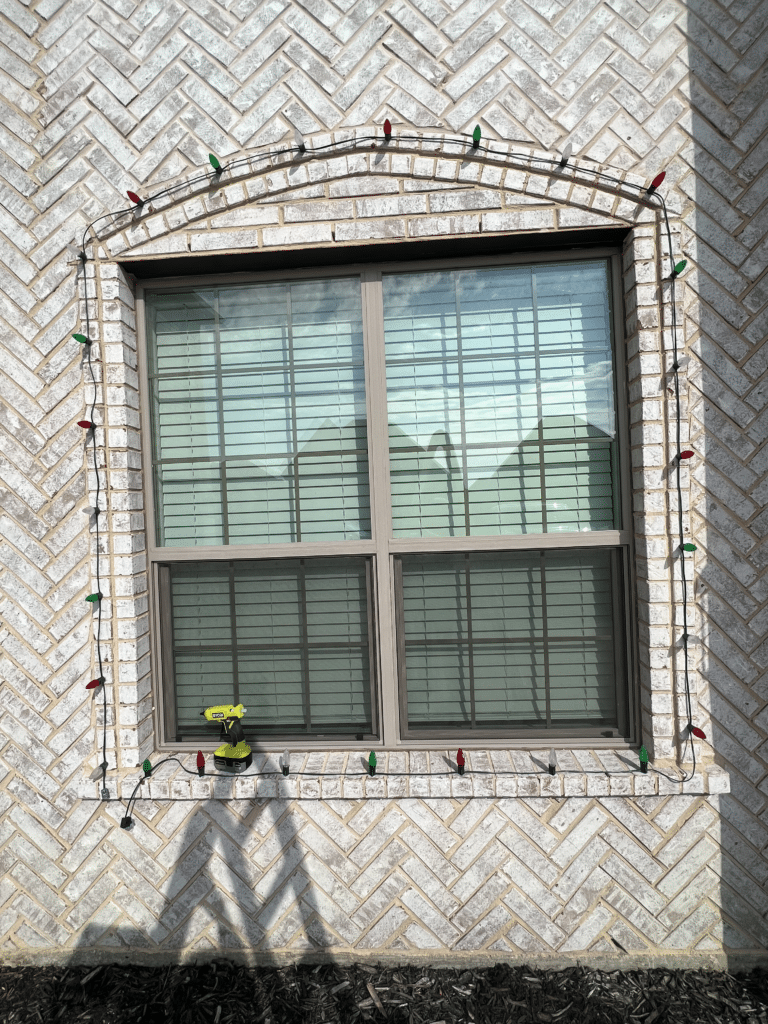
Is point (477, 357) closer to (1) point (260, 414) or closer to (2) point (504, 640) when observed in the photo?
(1) point (260, 414)

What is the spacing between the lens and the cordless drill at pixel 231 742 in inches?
101

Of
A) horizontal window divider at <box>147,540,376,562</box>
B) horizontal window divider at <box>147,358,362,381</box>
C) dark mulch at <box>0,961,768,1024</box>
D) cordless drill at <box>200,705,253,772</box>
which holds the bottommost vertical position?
dark mulch at <box>0,961,768,1024</box>

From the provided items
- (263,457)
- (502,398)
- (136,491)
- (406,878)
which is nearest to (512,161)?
(502,398)

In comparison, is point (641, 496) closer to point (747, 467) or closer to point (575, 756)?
point (747, 467)

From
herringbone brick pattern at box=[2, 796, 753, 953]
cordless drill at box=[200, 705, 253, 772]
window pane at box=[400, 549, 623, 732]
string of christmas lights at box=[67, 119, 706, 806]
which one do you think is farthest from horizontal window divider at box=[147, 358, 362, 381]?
herringbone brick pattern at box=[2, 796, 753, 953]

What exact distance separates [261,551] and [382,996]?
2.04 m

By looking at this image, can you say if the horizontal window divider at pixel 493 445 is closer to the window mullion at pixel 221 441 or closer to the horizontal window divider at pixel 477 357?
the horizontal window divider at pixel 477 357

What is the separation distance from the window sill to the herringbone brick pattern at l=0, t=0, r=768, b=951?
9 cm

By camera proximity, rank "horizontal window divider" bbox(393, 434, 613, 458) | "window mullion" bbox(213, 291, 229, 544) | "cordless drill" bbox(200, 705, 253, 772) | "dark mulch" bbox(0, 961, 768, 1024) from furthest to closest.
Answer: "window mullion" bbox(213, 291, 229, 544) → "horizontal window divider" bbox(393, 434, 613, 458) → "cordless drill" bbox(200, 705, 253, 772) → "dark mulch" bbox(0, 961, 768, 1024)

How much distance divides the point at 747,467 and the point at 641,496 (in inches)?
18.2

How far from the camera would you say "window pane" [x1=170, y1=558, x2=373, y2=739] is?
9.04 ft

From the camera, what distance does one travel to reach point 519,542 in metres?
2.64

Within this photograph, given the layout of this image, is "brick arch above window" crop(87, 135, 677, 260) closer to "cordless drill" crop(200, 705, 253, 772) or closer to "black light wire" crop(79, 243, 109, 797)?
"black light wire" crop(79, 243, 109, 797)

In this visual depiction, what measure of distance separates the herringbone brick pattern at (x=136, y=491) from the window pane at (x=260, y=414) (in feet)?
0.75
